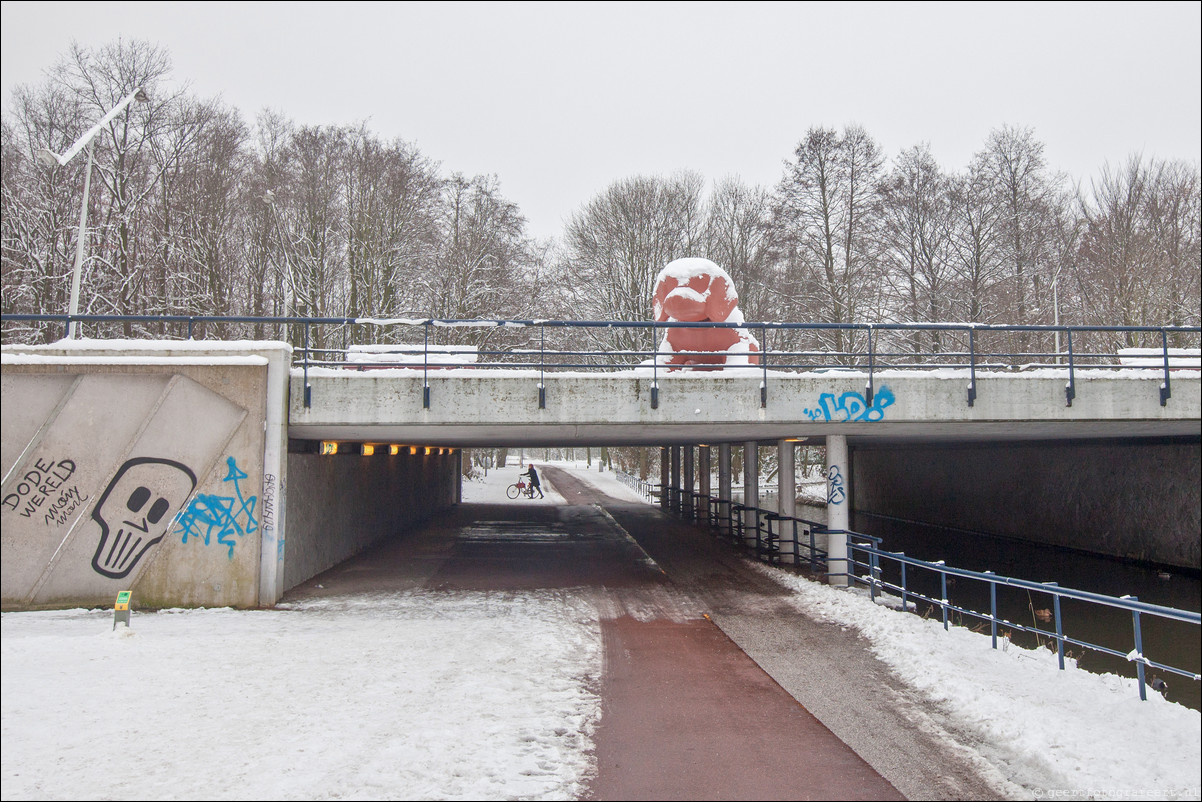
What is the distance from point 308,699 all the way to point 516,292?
26208mm

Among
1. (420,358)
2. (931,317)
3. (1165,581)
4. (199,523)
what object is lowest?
(1165,581)

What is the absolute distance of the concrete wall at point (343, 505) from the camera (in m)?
12.7

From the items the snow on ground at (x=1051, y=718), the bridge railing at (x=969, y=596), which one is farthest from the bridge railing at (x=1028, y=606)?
the snow on ground at (x=1051, y=718)

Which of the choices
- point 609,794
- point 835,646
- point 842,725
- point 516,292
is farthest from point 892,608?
point 516,292

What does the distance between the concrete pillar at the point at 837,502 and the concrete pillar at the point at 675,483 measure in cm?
1575

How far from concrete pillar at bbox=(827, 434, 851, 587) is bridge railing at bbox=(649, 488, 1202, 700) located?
0.11 m

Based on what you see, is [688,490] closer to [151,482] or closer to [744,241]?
[744,241]

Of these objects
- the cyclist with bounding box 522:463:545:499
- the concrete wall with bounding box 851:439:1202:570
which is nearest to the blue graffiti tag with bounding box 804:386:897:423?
the concrete wall with bounding box 851:439:1202:570

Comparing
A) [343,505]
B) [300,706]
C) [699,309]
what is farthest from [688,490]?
[300,706]

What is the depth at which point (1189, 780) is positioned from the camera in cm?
487

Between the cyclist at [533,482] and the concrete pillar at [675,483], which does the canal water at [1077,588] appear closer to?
the concrete pillar at [675,483]

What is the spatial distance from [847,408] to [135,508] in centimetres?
1081

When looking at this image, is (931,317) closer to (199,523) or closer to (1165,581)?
(1165,581)

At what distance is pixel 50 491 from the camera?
9539mm
